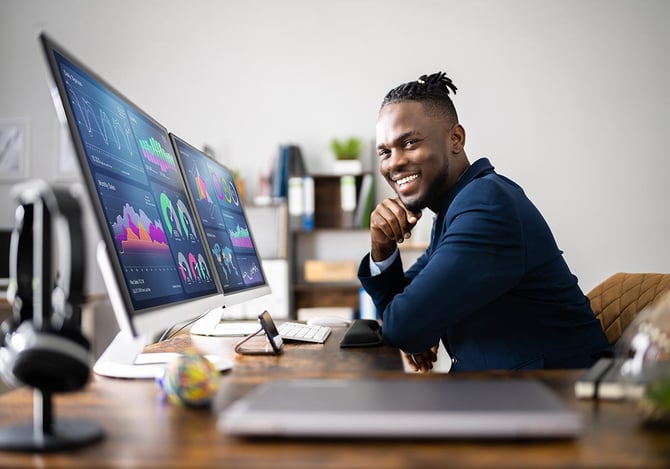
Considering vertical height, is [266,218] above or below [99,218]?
below

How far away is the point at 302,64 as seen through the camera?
14.9ft

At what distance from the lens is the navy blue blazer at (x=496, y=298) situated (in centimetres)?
121

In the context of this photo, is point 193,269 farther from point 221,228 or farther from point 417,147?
point 417,147

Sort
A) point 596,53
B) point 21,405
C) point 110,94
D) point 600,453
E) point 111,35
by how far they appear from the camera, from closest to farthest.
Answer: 1. point 600,453
2. point 21,405
3. point 110,94
4. point 596,53
5. point 111,35

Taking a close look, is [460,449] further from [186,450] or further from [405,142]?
[405,142]

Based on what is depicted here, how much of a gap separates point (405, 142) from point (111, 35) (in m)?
3.86

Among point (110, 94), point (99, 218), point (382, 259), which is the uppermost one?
point (110, 94)

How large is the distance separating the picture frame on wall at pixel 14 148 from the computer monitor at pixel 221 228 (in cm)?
359

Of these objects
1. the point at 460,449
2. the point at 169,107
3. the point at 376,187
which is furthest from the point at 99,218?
the point at 169,107

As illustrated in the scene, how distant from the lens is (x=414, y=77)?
4.48 meters

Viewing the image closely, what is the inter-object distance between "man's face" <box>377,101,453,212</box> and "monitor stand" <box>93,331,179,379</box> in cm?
84

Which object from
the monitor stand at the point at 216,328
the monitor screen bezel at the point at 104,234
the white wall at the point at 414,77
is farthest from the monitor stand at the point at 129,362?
the white wall at the point at 414,77

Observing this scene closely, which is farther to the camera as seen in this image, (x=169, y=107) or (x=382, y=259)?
(x=169, y=107)

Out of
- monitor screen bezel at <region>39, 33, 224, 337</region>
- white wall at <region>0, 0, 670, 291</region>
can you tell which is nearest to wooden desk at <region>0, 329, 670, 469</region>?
monitor screen bezel at <region>39, 33, 224, 337</region>
